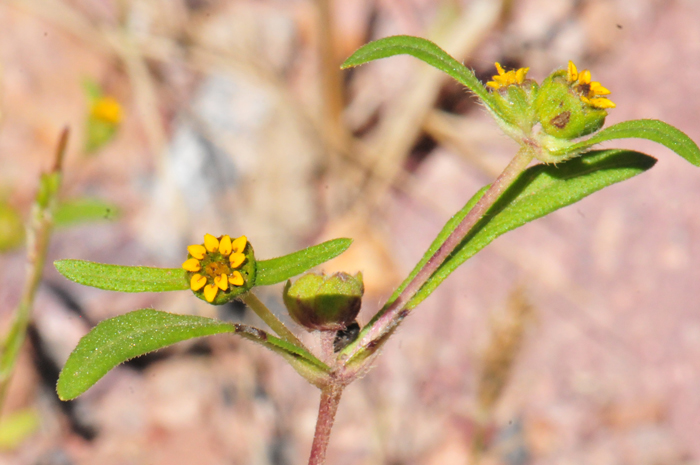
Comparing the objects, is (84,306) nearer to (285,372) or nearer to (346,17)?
(285,372)

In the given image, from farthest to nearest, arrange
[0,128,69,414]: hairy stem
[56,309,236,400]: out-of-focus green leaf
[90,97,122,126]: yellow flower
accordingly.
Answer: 1. [90,97,122,126]: yellow flower
2. [0,128,69,414]: hairy stem
3. [56,309,236,400]: out-of-focus green leaf

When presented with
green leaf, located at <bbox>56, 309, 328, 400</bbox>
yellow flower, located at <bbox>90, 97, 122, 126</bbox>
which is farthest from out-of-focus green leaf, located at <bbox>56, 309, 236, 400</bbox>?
yellow flower, located at <bbox>90, 97, 122, 126</bbox>

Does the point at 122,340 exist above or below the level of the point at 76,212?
below

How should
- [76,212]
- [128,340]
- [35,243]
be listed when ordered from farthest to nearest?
[76,212] → [35,243] → [128,340]

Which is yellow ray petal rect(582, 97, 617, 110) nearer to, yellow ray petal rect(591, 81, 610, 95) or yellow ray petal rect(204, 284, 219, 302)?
yellow ray petal rect(591, 81, 610, 95)

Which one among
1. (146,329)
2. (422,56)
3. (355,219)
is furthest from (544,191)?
(355,219)

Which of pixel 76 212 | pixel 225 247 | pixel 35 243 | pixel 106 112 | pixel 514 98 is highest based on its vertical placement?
pixel 106 112

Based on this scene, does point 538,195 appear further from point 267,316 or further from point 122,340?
point 122,340

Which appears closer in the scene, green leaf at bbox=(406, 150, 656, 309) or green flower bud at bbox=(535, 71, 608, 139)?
green flower bud at bbox=(535, 71, 608, 139)
